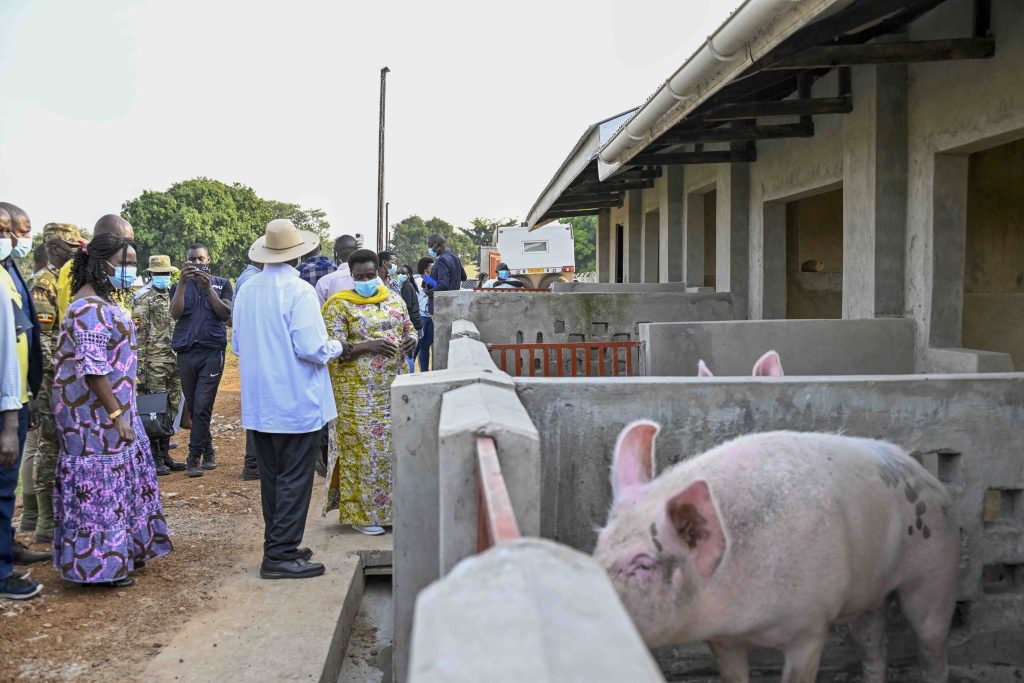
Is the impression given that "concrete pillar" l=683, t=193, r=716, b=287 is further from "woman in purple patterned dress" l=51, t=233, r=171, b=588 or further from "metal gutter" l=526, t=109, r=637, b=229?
"woman in purple patterned dress" l=51, t=233, r=171, b=588

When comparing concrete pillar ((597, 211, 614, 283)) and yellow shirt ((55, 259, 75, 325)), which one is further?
concrete pillar ((597, 211, 614, 283))

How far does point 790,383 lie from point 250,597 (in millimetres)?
3121

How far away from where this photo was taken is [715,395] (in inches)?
156

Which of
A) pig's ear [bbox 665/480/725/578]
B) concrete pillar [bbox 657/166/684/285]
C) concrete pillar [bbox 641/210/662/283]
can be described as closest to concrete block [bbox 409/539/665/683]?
pig's ear [bbox 665/480/725/578]

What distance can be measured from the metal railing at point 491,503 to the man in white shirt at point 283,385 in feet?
8.83

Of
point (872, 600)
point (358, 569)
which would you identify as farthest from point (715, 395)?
point (358, 569)

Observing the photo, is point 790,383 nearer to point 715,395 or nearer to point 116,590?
point 715,395

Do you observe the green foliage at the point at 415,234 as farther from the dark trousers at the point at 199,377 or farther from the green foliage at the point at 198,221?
the dark trousers at the point at 199,377

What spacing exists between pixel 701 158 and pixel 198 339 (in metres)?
5.34

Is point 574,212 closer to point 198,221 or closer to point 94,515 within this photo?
point 94,515

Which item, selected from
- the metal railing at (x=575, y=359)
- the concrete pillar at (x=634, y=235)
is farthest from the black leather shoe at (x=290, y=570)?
the concrete pillar at (x=634, y=235)

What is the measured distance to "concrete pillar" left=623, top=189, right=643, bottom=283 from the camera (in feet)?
58.2

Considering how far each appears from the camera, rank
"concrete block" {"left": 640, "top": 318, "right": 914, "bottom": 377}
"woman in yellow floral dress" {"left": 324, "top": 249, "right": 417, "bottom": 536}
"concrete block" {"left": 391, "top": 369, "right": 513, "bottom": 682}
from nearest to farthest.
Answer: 1. "concrete block" {"left": 391, "top": 369, "right": 513, "bottom": 682}
2. "concrete block" {"left": 640, "top": 318, "right": 914, "bottom": 377}
3. "woman in yellow floral dress" {"left": 324, "top": 249, "right": 417, "bottom": 536}

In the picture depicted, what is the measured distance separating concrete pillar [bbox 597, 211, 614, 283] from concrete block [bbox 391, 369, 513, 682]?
64.9ft
